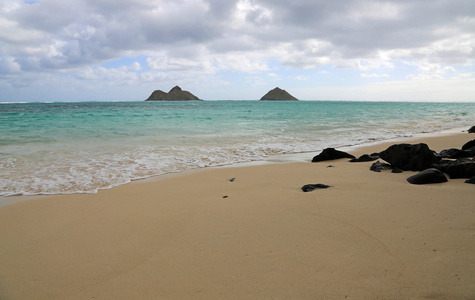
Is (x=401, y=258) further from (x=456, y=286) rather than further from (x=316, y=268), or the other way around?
(x=316, y=268)

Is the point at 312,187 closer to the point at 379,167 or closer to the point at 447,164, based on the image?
the point at 379,167

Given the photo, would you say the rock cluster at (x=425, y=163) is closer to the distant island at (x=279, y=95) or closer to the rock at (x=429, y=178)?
the rock at (x=429, y=178)

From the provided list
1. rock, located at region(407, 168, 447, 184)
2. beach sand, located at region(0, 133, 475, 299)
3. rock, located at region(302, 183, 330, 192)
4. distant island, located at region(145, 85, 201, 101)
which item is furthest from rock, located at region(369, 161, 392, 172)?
distant island, located at region(145, 85, 201, 101)

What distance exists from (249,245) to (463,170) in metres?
4.24

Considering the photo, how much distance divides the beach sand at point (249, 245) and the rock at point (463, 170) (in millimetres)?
242

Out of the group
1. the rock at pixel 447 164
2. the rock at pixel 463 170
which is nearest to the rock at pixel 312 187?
the rock at pixel 463 170

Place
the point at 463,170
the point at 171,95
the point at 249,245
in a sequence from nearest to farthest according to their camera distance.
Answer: the point at 249,245, the point at 463,170, the point at 171,95

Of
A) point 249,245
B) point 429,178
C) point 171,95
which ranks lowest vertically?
point 249,245

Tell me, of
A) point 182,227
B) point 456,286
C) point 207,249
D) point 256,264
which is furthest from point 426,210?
point 182,227

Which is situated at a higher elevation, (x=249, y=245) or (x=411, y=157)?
(x=411, y=157)

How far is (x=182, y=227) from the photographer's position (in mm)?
3215

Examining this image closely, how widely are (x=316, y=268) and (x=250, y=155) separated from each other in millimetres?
7018

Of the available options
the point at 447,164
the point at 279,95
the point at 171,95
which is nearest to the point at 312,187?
the point at 447,164

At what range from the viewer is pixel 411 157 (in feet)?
19.2
